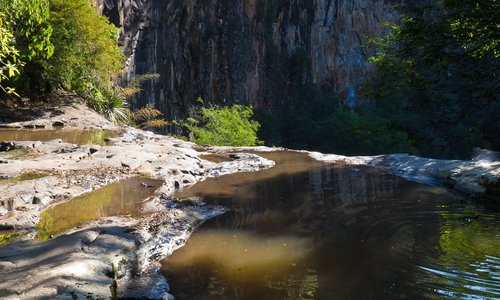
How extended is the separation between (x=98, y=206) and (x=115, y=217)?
2.08 feet

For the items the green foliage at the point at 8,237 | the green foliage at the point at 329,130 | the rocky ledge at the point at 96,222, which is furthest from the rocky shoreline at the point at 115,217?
the green foliage at the point at 329,130

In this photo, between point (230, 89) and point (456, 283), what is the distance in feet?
95.3

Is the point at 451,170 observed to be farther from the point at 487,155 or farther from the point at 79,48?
the point at 79,48

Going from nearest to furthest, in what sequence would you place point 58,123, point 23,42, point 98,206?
1. point 98,206
2. point 23,42
3. point 58,123

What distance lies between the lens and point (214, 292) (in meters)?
3.73

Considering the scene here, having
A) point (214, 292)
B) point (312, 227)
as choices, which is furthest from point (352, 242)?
point (214, 292)

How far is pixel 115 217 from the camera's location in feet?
17.3

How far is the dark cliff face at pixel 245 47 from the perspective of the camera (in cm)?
2317

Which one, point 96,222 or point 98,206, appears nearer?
point 96,222

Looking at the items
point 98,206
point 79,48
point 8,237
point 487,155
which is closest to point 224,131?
point 79,48

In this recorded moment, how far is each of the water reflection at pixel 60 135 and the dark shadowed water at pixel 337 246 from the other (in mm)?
3880

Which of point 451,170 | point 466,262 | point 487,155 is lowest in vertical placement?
point 466,262

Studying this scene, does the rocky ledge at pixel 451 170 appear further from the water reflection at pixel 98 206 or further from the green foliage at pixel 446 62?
the water reflection at pixel 98 206

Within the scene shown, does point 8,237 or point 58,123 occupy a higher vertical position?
point 58,123
